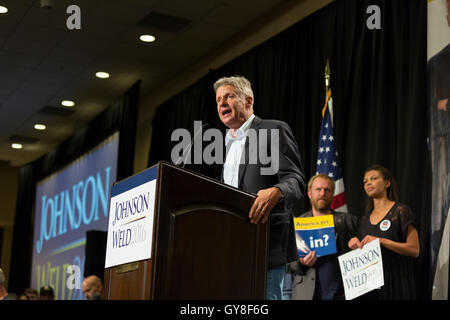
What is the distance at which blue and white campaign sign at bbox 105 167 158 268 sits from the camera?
6.05 feet

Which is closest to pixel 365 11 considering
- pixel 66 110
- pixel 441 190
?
pixel 441 190

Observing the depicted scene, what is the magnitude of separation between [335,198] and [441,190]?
934mm

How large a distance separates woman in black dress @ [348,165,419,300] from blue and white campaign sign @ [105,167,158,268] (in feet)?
8.79

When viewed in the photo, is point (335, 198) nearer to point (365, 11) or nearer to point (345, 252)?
point (345, 252)

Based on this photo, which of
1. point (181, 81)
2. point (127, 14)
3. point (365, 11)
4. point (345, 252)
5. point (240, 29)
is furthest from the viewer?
point (181, 81)

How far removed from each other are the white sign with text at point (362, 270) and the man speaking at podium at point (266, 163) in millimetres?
2006

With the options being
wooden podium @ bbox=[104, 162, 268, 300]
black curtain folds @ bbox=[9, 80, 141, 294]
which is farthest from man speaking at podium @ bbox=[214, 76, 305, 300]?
black curtain folds @ bbox=[9, 80, 141, 294]

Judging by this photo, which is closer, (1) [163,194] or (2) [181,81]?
(1) [163,194]

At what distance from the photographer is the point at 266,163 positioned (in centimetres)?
226

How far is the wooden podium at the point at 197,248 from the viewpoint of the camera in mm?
1803

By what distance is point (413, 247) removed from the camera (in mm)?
4410

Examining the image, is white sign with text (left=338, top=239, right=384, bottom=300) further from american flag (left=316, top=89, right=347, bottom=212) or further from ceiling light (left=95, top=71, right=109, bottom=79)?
ceiling light (left=95, top=71, right=109, bottom=79)

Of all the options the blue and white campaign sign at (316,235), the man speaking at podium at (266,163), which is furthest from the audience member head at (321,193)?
the man speaking at podium at (266,163)

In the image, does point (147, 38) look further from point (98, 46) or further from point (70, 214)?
point (70, 214)
